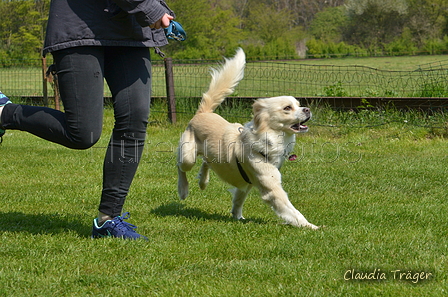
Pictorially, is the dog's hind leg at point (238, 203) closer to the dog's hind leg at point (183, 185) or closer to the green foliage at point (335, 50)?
the dog's hind leg at point (183, 185)

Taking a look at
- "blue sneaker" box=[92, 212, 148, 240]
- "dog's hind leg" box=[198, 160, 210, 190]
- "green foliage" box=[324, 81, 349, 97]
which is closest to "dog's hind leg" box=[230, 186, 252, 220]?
"dog's hind leg" box=[198, 160, 210, 190]

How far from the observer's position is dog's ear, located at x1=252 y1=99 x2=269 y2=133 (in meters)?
3.83

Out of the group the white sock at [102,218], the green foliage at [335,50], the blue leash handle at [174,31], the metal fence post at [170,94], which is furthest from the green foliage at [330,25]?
the white sock at [102,218]

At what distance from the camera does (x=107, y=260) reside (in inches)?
112

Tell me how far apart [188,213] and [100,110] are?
4.68 feet

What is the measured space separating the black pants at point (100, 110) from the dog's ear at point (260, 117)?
1.01 meters

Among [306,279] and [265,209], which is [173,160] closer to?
[265,209]

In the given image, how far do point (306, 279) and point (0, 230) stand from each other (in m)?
2.09

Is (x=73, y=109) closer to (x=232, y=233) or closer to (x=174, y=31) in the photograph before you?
(x=174, y=31)

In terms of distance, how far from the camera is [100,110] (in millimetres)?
3018

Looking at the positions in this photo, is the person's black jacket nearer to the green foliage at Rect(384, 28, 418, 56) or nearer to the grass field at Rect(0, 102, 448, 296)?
the grass field at Rect(0, 102, 448, 296)

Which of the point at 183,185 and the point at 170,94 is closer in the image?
the point at 183,185

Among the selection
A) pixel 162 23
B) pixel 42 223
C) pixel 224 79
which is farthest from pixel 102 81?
pixel 224 79

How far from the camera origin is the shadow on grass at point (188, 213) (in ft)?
13.1
